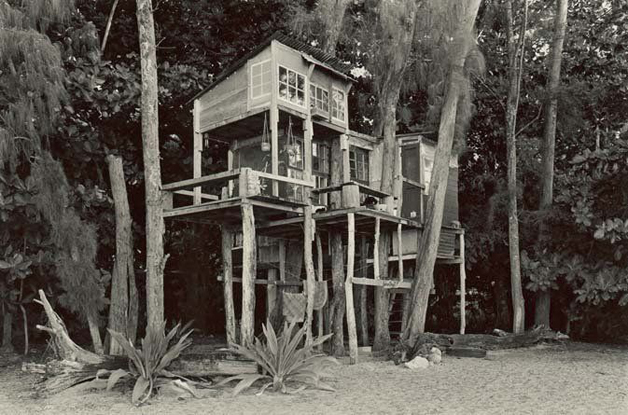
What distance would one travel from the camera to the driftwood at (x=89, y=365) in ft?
34.7

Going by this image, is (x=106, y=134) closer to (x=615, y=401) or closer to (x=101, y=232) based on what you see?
(x=101, y=232)

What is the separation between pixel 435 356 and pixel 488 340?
10.9ft

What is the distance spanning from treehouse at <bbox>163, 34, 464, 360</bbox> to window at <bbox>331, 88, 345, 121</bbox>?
30mm

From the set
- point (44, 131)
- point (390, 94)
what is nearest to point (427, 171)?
point (390, 94)

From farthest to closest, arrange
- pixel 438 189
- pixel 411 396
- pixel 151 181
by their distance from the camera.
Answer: pixel 438 189 → pixel 151 181 → pixel 411 396

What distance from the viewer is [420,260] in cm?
1596

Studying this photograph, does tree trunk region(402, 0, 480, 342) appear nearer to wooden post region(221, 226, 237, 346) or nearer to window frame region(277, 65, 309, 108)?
window frame region(277, 65, 309, 108)

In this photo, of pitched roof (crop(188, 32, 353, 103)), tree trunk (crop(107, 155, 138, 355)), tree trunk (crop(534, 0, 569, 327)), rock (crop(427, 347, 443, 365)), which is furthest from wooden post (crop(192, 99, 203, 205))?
tree trunk (crop(534, 0, 569, 327))

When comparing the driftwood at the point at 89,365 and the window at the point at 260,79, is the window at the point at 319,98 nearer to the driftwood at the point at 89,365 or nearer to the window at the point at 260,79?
the window at the point at 260,79

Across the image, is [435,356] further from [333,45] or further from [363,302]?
[333,45]

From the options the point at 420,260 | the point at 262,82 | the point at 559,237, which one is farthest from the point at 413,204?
the point at 262,82

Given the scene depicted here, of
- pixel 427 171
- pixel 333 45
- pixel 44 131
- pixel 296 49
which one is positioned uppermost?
pixel 333 45

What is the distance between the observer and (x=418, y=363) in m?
13.3

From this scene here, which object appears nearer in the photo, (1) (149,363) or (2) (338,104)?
(1) (149,363)
